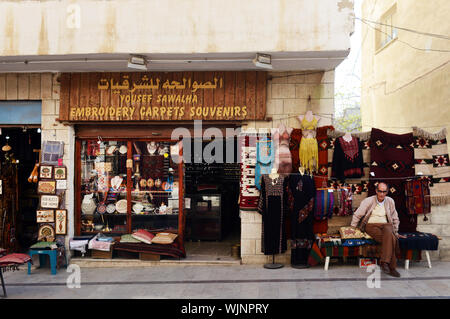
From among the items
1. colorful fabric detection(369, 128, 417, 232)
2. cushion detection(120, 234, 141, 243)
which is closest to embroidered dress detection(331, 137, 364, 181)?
colorful fabric detection(369, 128, 417, 232)

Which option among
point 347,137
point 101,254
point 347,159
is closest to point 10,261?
point 101,254

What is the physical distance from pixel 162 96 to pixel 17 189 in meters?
3.90

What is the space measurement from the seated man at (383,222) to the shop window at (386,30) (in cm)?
673

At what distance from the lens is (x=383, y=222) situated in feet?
23.0

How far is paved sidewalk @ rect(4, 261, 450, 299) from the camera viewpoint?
5964mm

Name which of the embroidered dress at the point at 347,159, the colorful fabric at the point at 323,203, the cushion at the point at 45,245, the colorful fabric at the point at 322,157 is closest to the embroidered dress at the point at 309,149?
the colorful fabric at the point at 322,157

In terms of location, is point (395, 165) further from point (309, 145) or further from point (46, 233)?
point (46, 233)

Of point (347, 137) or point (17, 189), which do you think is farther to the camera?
point (17, 189)

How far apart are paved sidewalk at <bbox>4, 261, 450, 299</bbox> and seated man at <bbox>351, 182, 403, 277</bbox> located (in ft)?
0.99

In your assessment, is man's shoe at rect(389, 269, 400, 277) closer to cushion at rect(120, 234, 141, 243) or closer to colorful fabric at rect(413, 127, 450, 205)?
colorful fabric at rect(413, 127, 450, 205)

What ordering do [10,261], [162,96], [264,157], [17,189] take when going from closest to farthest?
[10,261], [264,157], [162,96], [17,189]

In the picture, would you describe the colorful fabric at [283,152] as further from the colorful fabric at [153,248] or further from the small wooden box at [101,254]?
the small wooden box at [101,254]

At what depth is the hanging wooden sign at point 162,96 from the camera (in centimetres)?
757

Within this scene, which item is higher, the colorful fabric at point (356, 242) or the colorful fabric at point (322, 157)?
the colorful fabric at point (322, 157)
